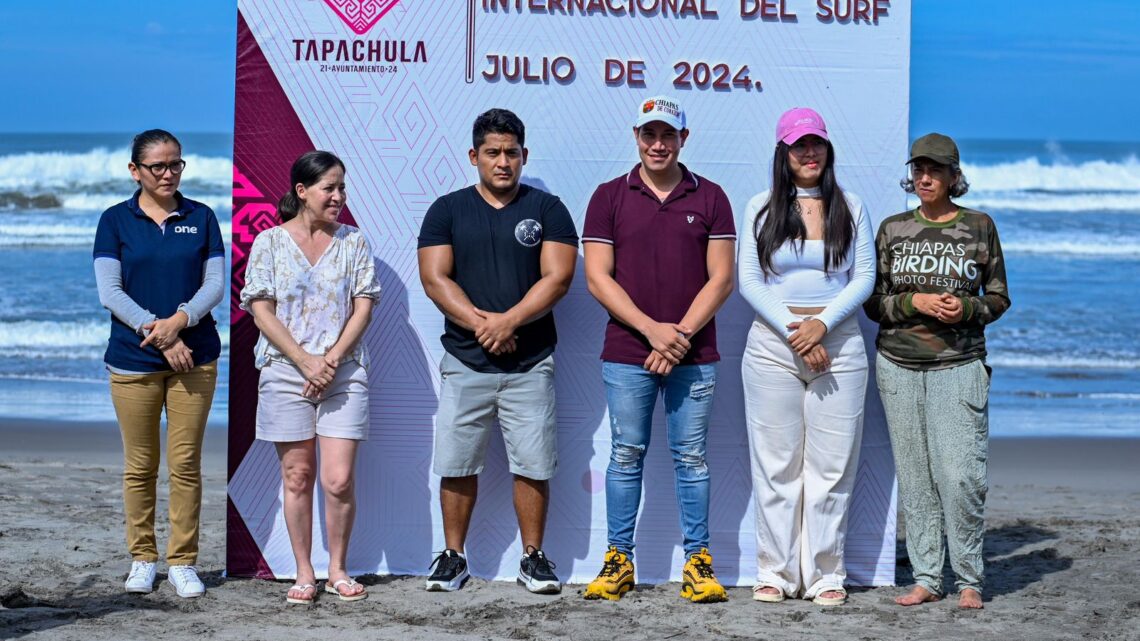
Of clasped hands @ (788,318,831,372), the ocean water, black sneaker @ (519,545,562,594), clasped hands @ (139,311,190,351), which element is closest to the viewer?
clasped hands @ (139,311,190,351)

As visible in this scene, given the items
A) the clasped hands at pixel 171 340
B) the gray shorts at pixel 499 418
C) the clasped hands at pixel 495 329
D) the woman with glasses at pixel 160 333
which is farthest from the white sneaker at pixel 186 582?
the clasped hands at pixel 495 329

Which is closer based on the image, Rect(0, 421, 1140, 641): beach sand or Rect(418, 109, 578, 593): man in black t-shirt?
Rect(0, 421, 1140, 641): beach sand

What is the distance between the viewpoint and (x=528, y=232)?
4.74 metres

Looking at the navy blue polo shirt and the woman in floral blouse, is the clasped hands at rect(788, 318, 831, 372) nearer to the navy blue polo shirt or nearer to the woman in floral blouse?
the woman in floral blouse

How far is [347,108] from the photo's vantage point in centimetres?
503

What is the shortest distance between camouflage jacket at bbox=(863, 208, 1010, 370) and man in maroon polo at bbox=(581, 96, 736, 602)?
25.7 inches

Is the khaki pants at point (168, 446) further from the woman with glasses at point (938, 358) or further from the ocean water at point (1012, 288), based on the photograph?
the ocean water at point (1012, 288)

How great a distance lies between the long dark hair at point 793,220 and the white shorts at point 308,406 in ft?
5.27

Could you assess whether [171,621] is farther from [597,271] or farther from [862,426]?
[862,426]

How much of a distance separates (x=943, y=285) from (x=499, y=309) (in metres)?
1.67

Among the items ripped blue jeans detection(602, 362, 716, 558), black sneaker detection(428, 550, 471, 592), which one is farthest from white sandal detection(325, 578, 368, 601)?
ripped blue jeans detection(602, 362, 716, 558)

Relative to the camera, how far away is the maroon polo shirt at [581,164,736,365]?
185 inches

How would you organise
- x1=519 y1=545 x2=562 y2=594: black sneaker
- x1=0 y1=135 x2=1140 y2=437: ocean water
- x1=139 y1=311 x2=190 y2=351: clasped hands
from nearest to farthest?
1. x1=139 y1=311 x2=190 y2=351: clasped hands
2. x1=519 y1=545 x2=562 y2=594: black sneaker
3. x1=0 y1=135 x2=1140 y2=437: ocean water

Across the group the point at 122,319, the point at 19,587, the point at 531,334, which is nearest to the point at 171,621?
the point at 19,587
